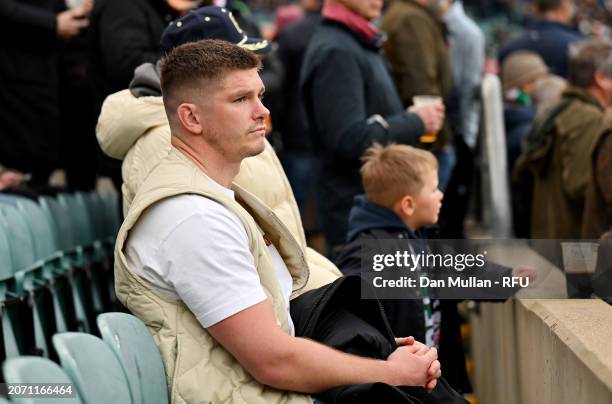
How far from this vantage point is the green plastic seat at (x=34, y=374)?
2361mm

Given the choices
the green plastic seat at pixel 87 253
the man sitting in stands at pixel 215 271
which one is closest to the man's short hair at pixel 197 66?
the man sitting in stands at pixel 215 271

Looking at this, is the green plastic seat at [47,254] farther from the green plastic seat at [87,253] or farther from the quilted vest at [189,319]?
the quilted vest at [189,319]

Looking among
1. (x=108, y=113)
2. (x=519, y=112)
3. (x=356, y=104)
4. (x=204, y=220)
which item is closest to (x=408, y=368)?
(x=204, y=220)

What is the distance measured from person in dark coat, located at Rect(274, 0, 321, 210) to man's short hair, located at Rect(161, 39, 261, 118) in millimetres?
5529

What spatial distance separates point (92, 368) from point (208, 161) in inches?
29.0

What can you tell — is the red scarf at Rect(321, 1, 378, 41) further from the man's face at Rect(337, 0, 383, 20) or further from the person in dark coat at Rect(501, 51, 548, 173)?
the person in dark coat at Rect(501, 51, 548, 173)

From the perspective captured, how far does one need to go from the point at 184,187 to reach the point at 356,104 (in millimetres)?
2532

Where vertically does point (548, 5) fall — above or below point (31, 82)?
below

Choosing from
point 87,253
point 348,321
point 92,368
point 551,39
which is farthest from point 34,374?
point 551,39

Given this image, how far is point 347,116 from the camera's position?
5.48m

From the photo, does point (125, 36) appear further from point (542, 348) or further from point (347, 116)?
point (542, 348)

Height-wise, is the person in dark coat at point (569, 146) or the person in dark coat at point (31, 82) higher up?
the person in dark coat at point (31, 82)

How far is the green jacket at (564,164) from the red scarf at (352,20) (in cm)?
120

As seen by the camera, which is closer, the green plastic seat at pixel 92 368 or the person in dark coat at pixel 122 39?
the green plastic seat at pixel 92 368
